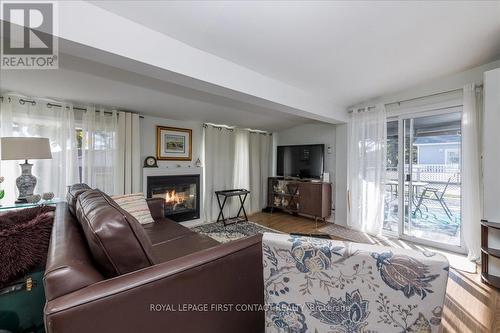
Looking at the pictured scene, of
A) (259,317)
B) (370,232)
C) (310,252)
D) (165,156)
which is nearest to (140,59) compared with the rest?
(310,252)

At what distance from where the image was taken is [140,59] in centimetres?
160

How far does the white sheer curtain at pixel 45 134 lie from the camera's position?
8.05 feet

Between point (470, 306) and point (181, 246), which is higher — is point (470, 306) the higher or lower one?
the lower one

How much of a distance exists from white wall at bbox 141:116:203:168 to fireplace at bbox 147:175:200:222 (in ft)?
0.99

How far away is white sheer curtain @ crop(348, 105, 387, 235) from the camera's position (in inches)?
137

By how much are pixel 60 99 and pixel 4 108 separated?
20.5 inches

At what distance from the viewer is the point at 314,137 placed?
4.65 metres

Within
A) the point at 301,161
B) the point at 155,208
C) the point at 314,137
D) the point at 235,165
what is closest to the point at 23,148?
the point at 155,208

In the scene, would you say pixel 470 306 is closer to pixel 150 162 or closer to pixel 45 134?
pixel 150 162

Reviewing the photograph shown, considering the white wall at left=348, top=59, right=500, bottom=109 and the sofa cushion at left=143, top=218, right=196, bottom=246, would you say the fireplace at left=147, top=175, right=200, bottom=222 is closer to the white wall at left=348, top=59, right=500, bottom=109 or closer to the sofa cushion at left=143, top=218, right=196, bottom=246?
the sofa cushion at left=143, top=218, right=196, bottom=246

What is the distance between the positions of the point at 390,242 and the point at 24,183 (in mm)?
4691

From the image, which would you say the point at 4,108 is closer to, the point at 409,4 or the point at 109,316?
the point at 109,316

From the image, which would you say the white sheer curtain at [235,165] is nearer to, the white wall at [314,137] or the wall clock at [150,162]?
the white wall at [314,137]

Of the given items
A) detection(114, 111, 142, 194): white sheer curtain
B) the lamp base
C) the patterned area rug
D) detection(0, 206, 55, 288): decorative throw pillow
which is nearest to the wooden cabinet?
the patterned area rug
